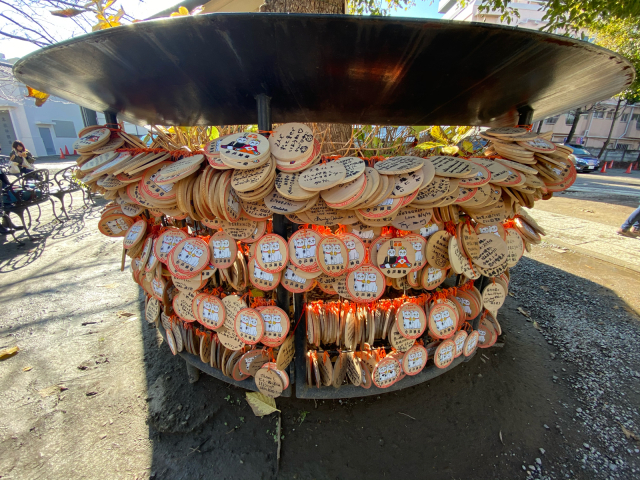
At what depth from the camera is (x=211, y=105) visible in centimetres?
201

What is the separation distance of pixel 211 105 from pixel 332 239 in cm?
132

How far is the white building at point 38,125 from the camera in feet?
70.7

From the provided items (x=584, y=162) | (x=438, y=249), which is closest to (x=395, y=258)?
(x=438, y=249)

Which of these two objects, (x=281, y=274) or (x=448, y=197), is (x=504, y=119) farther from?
(x=281, y=274)

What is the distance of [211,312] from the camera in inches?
76.1

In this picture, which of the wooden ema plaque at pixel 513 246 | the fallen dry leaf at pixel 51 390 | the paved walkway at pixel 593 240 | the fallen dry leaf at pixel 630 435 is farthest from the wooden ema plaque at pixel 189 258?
the paved walkway at pixel 593 240

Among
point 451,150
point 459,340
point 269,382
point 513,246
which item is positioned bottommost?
point 269,382

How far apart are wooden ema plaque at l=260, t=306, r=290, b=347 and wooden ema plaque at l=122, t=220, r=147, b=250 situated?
1054 mm

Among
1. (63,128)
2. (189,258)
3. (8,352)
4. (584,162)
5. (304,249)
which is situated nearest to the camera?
(304,249)

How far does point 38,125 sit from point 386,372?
32.9 metres

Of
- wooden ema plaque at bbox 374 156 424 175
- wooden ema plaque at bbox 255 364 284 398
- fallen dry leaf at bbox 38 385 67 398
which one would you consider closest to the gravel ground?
wooden ema plaque at bbox 255 364 284 398

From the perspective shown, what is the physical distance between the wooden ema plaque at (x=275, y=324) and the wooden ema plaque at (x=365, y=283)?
0.48 metres

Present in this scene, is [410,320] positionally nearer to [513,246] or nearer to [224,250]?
[513,246]

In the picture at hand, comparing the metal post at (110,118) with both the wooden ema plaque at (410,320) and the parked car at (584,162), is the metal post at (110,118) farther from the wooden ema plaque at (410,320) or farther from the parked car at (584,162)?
the parked car at (584,162)
